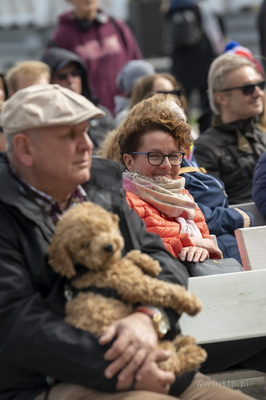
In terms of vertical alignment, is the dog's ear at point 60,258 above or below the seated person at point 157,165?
above

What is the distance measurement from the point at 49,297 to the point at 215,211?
71.6 inches

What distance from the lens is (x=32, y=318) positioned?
2393mm

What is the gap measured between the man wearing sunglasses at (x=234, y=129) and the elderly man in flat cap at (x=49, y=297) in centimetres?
253

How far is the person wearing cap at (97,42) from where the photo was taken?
8.25 metres

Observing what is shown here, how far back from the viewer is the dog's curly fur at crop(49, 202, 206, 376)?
7.97 ft

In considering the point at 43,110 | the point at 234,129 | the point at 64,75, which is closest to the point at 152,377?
the point at 43,110

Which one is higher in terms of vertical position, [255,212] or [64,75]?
[64,75]

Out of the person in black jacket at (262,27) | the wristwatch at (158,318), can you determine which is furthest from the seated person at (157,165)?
the person in black jacket at (262,27)

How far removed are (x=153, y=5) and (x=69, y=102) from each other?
12118mm

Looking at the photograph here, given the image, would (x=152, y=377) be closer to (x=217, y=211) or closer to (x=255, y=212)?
(x=217, y=211)

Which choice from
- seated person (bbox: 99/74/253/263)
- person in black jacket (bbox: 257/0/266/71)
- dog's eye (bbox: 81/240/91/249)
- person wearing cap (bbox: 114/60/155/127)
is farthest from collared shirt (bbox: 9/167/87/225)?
person in black jacket (bbox: 257/0/266/71)

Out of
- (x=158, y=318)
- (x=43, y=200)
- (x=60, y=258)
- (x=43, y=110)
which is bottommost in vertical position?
(x=158, y=318)

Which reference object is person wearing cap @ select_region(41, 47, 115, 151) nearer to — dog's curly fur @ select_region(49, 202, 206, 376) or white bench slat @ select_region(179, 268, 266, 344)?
white bench slat @ select_region(179, 268, 266, 344)

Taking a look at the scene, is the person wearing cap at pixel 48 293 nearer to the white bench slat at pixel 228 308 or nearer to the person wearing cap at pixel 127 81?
the white bench slat at pixel 228 308
